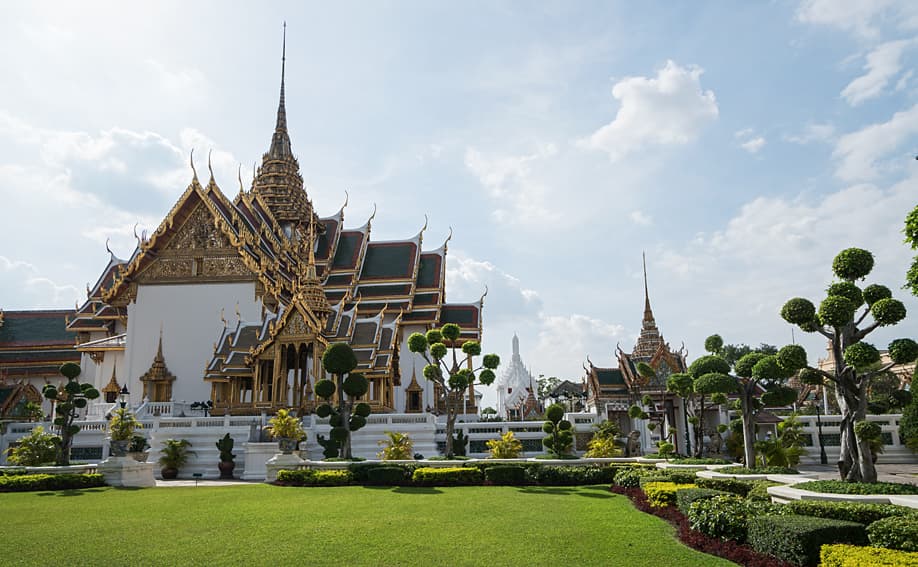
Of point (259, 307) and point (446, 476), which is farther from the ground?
point (259, 307)

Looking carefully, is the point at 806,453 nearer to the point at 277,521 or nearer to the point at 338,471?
the point at 338,471

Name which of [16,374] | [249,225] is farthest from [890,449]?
[16,374]

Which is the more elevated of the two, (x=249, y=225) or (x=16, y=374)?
(x=249, y=225)

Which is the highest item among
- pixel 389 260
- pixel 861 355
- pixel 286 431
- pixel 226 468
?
pixel 389 260

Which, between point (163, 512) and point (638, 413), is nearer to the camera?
point (163, 512)

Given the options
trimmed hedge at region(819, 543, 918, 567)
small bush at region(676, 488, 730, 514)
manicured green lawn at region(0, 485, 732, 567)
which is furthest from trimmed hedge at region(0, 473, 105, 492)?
trimmed hedge at region(819, 543, 918, 567)

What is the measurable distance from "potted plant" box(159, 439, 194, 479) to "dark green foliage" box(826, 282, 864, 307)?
1690 cm

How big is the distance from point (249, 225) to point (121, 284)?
6.00 meters

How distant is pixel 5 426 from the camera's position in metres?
21.4

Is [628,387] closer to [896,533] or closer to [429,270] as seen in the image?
[429,270]

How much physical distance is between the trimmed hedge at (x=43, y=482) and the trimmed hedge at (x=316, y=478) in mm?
4333

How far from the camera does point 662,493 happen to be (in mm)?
10070

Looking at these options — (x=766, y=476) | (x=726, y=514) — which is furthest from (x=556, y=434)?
(x=726, y=514)

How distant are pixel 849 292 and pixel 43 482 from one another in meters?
15.5
